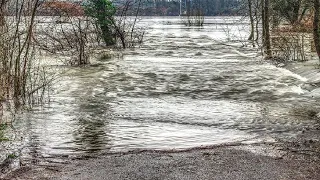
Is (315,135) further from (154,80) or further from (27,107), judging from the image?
(154,80)

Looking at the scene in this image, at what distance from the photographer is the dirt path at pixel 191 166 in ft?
18.9

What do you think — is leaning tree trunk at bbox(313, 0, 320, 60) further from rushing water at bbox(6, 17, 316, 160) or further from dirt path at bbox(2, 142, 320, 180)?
dirt path at bbox(2, 142, 320, 180)

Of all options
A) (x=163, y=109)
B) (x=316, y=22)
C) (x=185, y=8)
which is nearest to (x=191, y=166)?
(x=163, y=109)

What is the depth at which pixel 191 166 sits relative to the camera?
617cm

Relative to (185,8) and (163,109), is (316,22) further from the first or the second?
(185,8)

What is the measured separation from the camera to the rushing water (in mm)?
7887

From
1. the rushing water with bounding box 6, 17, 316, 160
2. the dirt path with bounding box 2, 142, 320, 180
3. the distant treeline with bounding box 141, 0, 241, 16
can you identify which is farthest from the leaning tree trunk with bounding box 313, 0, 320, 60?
the distant treeline with bounding box 141, 0, 241, 16

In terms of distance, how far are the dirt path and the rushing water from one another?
705 millimetres

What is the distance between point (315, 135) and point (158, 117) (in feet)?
10.7

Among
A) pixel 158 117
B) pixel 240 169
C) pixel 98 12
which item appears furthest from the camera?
pixel 98 12

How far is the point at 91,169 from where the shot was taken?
6102mm

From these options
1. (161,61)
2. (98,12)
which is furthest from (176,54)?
(98,12)

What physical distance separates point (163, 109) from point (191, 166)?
4.60m

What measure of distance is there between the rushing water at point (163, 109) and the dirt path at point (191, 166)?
0.70m
